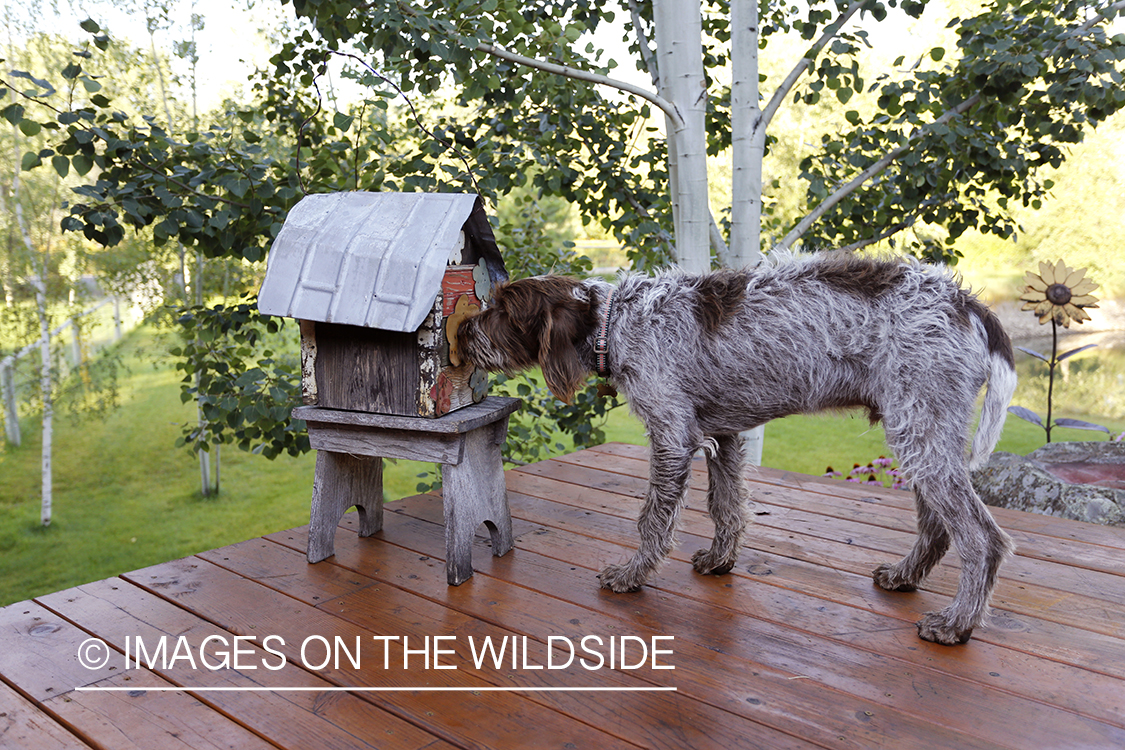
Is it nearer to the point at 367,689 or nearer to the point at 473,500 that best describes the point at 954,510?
the point at 473,500

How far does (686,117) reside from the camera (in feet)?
11.5

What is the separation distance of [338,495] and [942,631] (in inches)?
81.4

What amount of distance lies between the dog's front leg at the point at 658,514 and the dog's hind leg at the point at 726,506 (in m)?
0.26

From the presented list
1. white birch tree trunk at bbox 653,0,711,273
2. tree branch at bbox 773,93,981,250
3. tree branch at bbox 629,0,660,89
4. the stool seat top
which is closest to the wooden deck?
the stool seat top

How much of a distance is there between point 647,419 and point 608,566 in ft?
2.00

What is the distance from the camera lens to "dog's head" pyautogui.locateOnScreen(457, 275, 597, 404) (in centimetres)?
236

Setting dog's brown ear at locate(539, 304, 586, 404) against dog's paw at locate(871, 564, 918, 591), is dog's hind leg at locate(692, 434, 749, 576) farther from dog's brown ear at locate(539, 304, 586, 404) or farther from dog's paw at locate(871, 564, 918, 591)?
dog's brown ear at locate(539, 304, 586, 404)

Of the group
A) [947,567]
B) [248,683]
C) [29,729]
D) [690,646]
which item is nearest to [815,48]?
[947,567]

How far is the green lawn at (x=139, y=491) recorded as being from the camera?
5.75 metres

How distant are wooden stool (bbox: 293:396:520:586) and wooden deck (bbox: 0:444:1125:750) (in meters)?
0.12

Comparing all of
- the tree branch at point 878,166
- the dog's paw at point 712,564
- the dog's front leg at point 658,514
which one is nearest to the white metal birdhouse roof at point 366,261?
the dog's front leg at point 658,514

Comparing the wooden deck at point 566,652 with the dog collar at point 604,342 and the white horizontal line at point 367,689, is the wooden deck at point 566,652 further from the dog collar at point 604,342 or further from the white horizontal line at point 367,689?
the dog collar at point 604,342

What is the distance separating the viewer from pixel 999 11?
3672 mm

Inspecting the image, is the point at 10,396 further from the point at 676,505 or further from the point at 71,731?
the point at 676,505
